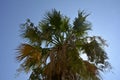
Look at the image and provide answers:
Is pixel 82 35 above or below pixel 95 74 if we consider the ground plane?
above

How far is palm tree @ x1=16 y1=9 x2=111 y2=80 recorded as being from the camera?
14414mm

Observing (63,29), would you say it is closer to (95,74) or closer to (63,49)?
(63,49)

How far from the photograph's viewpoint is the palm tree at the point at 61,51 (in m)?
14.4

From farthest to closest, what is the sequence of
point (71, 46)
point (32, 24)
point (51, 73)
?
point (32, 24) → point (71, 46) → point (51, 73)

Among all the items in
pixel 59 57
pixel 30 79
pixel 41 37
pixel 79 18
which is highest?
pixel 79 18

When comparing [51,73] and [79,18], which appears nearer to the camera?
[51,73]

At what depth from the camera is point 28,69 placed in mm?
15180

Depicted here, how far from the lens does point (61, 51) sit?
15055 mm

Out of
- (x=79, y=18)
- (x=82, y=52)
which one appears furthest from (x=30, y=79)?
(x=79, y=18)

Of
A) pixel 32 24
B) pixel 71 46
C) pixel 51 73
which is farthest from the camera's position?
pixel 32 24

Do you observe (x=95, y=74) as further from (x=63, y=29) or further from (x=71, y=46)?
(x=63, y=29)

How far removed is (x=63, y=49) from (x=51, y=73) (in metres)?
1.44

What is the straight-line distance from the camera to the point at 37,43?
16.0 m

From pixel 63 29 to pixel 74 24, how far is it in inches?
27.6
